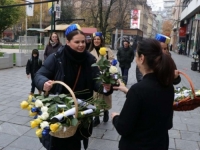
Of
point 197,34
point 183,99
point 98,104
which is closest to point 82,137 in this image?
point 98,104

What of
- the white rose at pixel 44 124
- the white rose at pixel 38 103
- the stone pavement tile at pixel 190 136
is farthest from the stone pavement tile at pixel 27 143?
the stone pavement tile at pixel 190 136

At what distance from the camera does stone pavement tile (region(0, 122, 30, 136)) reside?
4186 millimetres

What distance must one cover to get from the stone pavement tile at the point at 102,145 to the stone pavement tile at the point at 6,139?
1.24 m

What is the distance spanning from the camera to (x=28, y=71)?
6.40m

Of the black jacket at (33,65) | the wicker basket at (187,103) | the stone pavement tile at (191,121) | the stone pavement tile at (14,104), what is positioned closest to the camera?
the wicker basket at (187,103)

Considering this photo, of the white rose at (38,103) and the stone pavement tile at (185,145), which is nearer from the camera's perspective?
the white rose at (38,103)

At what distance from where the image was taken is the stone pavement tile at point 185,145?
154 inches

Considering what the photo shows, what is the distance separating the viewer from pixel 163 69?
1.71 m

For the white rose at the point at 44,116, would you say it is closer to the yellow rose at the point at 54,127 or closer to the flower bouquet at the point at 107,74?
the yellow rose at the point at 54,127

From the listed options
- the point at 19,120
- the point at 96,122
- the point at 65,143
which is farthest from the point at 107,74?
the point at 19,120

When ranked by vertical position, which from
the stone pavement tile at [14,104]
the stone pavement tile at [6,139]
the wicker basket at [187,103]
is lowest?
the stone pavement tile at [6,139]

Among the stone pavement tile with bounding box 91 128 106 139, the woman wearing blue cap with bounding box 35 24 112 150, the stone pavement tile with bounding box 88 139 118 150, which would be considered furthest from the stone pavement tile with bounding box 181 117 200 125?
the woman wearing blue cap with bounding box 35 24 112 150

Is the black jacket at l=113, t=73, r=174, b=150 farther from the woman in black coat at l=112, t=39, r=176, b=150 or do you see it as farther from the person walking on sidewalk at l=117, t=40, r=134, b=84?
the person walking on sidewalk at l=117, t=40, r=134, b=84

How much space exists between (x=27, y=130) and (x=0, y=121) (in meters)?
0.71
